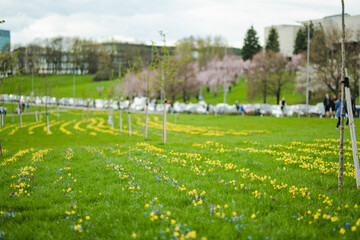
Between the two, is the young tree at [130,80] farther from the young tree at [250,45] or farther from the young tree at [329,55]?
the young tree at [250,45]

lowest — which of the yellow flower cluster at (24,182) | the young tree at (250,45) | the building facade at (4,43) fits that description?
the yellow flower cluster at (24,182)

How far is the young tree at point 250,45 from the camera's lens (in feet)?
274

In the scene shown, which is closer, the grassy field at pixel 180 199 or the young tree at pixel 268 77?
the grassy field at pixel 180 199

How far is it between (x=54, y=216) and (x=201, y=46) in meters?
95.7

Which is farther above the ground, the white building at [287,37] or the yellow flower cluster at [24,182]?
the white building at [287,37]

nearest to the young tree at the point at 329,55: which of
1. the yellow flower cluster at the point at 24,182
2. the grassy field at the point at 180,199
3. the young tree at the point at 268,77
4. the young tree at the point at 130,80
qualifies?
the young tree at the point at 268,77

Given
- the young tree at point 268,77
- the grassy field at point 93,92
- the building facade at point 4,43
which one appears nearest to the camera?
the building facade at point 4,43

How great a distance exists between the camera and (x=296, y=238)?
4.20m

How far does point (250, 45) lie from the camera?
8419cm

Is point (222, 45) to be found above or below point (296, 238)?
above

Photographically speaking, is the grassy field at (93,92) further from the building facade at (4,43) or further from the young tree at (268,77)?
the building facade at (4,43)

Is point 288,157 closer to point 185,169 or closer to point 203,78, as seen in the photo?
point 185,169

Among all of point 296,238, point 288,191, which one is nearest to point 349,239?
point 296,238

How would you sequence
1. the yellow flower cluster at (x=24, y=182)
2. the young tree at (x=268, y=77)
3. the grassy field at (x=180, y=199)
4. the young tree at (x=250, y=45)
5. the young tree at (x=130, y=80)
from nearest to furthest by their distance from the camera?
the grassy field at (x=180, y=199)
the yellow flower cluster at (x=24, y=182)
the young tree at (x=130, y=80)
the young tree at (x=268, y=77)
the young tree at (x=250, y=45)
